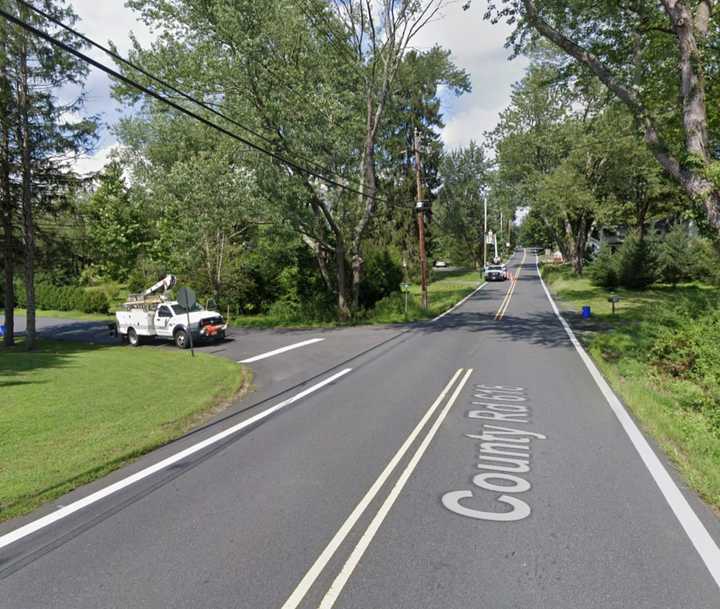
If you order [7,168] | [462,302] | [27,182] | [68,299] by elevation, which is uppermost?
[7,168]

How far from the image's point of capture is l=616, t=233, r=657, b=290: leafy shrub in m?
31.9

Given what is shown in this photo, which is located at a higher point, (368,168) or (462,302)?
(368,168)

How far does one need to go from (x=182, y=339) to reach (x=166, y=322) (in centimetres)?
131

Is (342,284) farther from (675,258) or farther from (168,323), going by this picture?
(675,258)

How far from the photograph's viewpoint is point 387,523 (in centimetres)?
462

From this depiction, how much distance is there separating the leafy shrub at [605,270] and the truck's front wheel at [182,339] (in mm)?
28569

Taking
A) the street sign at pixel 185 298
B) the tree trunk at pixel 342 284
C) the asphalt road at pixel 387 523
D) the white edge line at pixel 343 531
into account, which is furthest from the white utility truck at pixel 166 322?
the white edge line at pixel 343 531

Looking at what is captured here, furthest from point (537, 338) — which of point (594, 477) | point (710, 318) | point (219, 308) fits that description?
point (219, 308)

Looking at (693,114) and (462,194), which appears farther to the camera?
(462,194)

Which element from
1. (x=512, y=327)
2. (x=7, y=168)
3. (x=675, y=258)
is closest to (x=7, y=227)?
(x=7, y=168)

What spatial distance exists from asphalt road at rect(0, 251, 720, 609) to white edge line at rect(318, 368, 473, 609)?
0.05 ft

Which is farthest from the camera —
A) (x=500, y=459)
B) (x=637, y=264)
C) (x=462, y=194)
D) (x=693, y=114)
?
(x=462, y=194)

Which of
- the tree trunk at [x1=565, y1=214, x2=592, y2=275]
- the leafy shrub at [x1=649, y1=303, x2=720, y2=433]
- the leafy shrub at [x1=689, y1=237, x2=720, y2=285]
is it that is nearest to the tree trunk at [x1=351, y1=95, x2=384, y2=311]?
the leafy shrub at [x1=649, y1=303, x2=720, y2=433]

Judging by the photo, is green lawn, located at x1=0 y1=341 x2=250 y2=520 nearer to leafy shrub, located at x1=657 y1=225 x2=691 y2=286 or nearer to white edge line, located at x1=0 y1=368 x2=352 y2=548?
white edge line, located at x1=0 y1=368 x2=352 y2=548
